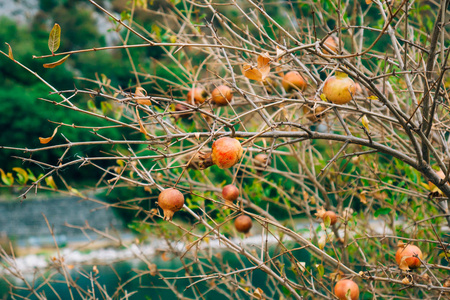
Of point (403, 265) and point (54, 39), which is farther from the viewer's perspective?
point (403, 265)

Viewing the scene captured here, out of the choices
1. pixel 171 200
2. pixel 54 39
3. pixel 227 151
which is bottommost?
pixel 171 200

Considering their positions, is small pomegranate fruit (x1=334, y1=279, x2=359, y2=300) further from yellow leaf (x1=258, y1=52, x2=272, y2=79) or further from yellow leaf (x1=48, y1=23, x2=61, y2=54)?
yellow leaf (x1=48, y1=23, x2=61, y2=54)

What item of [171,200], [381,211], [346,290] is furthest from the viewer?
[381,211]

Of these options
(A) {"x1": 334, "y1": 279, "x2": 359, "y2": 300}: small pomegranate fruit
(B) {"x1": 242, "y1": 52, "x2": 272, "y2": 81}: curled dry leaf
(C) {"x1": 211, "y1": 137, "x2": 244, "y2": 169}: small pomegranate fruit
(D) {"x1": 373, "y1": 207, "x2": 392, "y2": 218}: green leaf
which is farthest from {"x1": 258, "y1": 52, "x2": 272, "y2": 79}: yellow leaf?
(D) {"x1": 373, "y1": 207, "x2": 392, "y2": 218}: green leaf

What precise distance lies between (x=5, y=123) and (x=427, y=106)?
17.1 metres

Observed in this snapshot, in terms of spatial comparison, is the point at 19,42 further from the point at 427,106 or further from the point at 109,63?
the point at 427,106

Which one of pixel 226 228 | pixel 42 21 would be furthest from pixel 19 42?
pixel 226 228

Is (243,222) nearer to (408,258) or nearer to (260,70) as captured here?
(408,258)

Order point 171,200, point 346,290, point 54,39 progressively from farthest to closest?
1. point 346,290
2. point 171,200
3. point 54,39

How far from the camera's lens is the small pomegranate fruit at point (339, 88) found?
3.80 feet

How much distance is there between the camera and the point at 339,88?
1160mm

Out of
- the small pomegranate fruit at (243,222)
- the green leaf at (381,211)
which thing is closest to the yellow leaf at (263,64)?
the green leaf at (381,211)

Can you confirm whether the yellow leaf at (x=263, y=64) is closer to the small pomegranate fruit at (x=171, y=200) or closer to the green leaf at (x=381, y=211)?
the small pomegranate fruit at (x=171, y=200)

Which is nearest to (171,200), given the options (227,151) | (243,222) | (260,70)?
(227,151)
